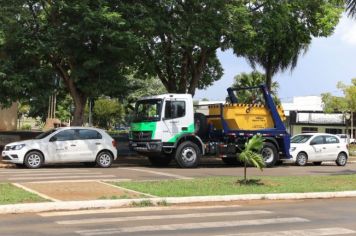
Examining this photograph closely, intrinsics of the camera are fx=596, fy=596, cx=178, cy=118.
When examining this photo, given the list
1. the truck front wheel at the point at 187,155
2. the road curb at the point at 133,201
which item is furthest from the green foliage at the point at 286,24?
the road curb at the point at 133,201

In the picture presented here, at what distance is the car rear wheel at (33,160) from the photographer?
70.2 ft

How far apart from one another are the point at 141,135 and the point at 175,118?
4.98 feet

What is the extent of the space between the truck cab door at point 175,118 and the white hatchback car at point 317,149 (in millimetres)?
5830

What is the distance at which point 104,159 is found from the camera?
2292 centimetres

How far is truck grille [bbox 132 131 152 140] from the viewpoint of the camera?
23.3 meters

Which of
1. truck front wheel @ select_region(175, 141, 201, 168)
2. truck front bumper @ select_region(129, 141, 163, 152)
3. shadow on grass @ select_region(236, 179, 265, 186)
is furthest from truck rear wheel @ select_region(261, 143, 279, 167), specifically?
shadow on grass @ select_region(236, 179, 265, 186)

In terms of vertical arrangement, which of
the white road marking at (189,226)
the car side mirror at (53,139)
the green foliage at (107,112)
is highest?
the green foliage at (107,112)

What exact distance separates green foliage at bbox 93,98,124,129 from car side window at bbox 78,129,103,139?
43357mm

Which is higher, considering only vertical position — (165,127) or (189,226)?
(165,127)

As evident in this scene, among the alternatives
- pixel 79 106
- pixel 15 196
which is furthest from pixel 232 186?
pixel 79 106

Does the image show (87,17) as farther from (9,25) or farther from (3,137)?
(3,137)

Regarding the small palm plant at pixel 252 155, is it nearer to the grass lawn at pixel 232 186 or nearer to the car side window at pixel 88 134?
the grass lawn at pixel 232 186

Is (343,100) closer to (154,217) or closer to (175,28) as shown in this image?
(175,28)

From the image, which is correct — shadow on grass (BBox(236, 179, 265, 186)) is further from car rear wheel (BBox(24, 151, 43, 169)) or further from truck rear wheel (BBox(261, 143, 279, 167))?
truck rear wheel (BBox(261, 143, 279, 167))
